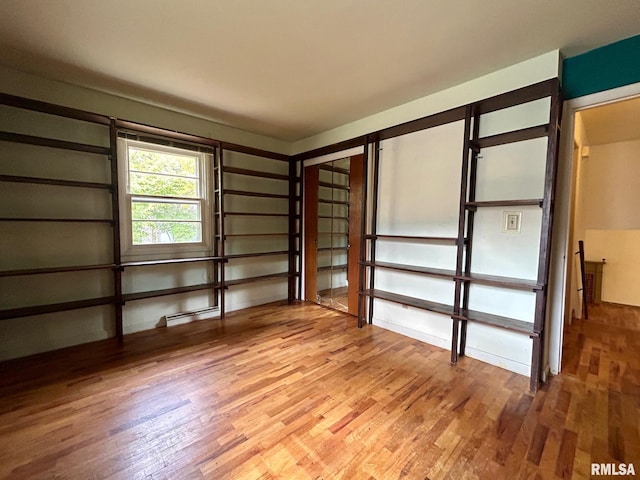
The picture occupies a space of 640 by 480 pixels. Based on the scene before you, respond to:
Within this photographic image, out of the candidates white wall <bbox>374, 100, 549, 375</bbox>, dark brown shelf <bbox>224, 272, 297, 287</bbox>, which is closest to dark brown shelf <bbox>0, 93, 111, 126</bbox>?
dark brown shelf <bbox>224, 272, 297, 287</bbox>

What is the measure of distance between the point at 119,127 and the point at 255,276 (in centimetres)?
254

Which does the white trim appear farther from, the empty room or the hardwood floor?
the hardwood floor

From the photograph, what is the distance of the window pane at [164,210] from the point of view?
10.7 ft

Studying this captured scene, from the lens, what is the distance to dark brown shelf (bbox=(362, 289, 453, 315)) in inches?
110

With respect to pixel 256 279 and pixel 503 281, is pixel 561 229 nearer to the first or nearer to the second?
pixel 503 281

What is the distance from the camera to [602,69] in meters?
2.13

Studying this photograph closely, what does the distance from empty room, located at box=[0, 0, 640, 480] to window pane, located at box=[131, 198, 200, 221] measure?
0.13ft

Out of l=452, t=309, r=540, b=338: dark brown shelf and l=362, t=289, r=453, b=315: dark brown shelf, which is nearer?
l=452, t=309, r=540, b=338: dark brown shelf

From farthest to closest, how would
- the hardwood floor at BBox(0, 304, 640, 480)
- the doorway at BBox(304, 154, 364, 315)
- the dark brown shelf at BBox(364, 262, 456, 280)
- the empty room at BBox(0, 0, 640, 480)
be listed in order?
the doorway at BBox(304, 154, 364, 315) → the dark brown shelf at BBox(364, 262, 456, 280) → the empty room at BBox(0, 0, 640, 480) → the hardwood floor at BBox(0, 304, 640, 480)

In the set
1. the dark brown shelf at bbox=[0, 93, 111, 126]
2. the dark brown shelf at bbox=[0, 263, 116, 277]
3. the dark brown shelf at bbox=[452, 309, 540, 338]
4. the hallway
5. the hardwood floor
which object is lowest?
the hardwood floor

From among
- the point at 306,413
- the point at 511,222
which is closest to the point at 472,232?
the point at 511,222

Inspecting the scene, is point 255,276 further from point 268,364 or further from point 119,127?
point 119,127

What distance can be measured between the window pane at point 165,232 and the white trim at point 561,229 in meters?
3.95

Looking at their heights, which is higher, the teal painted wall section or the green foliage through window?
the teal painted wall section
